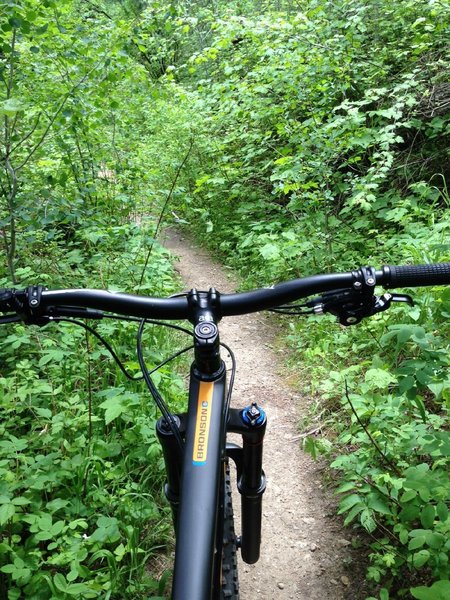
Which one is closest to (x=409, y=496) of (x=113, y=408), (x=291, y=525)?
(x=291, y=525)

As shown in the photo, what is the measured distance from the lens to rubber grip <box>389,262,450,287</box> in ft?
4.32

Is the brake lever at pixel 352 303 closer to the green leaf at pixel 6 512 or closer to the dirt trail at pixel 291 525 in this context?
the green leaf at pixel 6 512

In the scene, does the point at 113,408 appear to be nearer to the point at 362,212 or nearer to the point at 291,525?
the point at 291,525

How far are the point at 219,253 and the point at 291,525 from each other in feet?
17.1

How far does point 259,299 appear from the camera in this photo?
4.38 ft

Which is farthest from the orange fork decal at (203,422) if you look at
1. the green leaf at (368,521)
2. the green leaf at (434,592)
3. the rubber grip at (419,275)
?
the green leaf at (368,521)

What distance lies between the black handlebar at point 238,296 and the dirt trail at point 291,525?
6.94 feet

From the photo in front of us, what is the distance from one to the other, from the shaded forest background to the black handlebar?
33.5 inches

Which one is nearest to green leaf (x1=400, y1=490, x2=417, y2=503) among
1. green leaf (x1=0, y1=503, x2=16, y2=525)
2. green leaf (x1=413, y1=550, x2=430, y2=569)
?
green leaf (x1=413, y1=550, x2=430, y2=569)

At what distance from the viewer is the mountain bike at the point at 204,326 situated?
1.06 meters

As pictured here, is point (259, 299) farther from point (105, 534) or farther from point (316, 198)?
point (316, 198)

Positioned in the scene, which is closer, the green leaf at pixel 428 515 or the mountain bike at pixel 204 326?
the mountain bike at pixel 204 326

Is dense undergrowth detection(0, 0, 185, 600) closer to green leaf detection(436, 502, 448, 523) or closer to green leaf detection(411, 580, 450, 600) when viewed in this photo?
green leaf detection(411, 580, 450, 600)

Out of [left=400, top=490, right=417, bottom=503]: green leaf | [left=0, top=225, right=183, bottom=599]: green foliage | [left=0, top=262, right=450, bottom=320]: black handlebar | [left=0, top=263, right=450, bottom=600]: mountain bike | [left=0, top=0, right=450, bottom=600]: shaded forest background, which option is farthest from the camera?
[left=0, top=0, right=450, bottom=600]: shaded forest background
